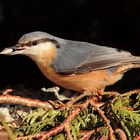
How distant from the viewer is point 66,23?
5.57 metres

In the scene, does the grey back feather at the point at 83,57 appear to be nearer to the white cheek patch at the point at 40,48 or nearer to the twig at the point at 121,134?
the white cheek patch at the point at 40,48

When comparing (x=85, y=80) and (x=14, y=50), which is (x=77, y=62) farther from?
(x=14, y=50)

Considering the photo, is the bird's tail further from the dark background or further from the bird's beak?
the dark background

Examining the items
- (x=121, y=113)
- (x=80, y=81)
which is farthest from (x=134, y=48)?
(x=121, y=113)

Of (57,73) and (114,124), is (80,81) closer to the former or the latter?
(57,73)

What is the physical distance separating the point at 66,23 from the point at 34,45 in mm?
2498

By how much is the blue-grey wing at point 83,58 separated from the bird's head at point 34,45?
69mm

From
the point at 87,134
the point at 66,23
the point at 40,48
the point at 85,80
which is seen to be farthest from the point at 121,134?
the point at 66,23

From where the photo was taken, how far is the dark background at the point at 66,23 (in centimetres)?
501

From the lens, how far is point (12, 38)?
5461 millimetres

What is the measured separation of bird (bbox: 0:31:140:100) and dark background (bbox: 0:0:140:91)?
1.40 m

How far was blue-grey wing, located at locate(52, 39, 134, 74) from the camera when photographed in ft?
10.3

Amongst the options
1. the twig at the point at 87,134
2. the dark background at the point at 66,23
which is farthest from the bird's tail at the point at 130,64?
the dark background at the point at 66,23

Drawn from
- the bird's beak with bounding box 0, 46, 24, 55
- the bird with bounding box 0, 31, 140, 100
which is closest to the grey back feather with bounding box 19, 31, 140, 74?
the bird with bounding box 0, 31, 140, 100
